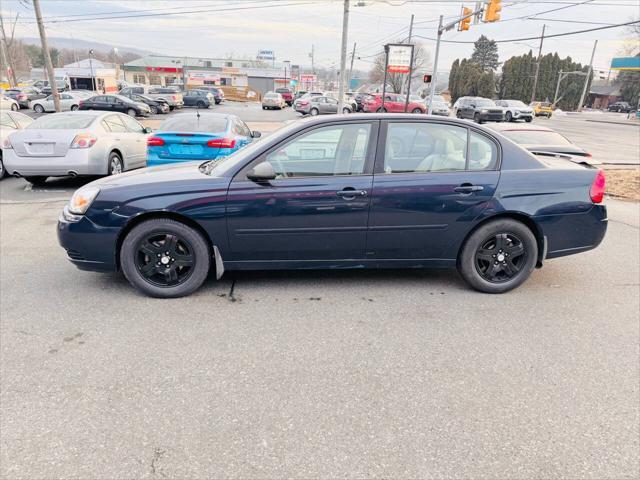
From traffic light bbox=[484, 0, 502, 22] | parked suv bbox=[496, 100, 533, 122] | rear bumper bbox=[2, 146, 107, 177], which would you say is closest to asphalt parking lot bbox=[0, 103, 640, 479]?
rear bumper bbox=[2, 146, 107, 177]

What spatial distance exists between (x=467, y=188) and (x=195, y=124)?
5.78 meters

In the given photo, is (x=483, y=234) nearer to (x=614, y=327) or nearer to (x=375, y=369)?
(x=614, y=327)

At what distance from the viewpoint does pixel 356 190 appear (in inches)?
151

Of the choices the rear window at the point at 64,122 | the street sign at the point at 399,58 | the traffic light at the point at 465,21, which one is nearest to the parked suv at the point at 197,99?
the street sign at the point at 399,58

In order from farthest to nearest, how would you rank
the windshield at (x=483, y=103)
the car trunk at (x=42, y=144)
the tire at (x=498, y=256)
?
1. the windshield at (x=483, y=103)
2. the car trunk at (x=42, y=144)
3. the tire at (x=498, y=256)

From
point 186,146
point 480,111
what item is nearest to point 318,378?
point 186,146

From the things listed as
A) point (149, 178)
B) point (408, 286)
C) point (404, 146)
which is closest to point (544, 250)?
point (408, 286)

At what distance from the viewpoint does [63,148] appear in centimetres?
792

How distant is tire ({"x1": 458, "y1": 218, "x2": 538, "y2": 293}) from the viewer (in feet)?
13.4

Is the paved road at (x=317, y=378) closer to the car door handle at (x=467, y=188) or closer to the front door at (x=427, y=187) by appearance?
the front door at (x=427, y=187)

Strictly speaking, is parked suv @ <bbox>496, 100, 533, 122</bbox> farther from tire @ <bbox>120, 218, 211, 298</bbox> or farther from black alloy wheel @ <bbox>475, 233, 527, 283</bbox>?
tire @ <bbox>120, 218, 211, 298</bbox>

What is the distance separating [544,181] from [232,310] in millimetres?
3014

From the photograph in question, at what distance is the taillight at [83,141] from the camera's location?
793 centimetres

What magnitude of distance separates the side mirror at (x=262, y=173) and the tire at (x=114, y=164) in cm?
578
